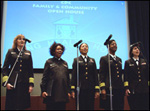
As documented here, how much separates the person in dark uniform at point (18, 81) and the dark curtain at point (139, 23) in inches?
116

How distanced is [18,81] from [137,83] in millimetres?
1687

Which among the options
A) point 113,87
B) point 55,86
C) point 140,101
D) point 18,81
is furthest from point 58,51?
point 140,101

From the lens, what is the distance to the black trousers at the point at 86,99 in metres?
3.08

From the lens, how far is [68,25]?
4.89m

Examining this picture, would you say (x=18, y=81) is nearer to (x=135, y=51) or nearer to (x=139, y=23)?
(x=135, y=51)

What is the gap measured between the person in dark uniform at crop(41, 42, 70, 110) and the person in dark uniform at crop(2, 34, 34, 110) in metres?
0.22

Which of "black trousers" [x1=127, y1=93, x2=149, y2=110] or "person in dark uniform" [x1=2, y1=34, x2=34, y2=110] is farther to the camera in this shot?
"black trousers" [x1=127, y1=93, x2=149, y2=110]

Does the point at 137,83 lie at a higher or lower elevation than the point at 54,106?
higher

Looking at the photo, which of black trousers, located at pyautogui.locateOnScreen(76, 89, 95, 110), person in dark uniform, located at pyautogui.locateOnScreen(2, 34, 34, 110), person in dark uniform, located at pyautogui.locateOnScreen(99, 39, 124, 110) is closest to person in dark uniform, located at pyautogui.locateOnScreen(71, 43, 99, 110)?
black trousers, located at pyautogui.locateOnScreen(76, 89, 95, 110)

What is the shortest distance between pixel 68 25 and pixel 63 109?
237 cm

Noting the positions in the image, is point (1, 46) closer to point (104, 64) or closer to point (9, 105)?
point (9, 105)

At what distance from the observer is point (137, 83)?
3.19 m

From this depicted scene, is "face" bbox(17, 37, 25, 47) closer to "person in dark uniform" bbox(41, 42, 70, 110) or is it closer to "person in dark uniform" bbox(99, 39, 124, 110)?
"person in dark uniform" bbox(41, 42, 70, 110)

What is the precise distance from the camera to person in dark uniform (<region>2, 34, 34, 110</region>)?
2807 mm
